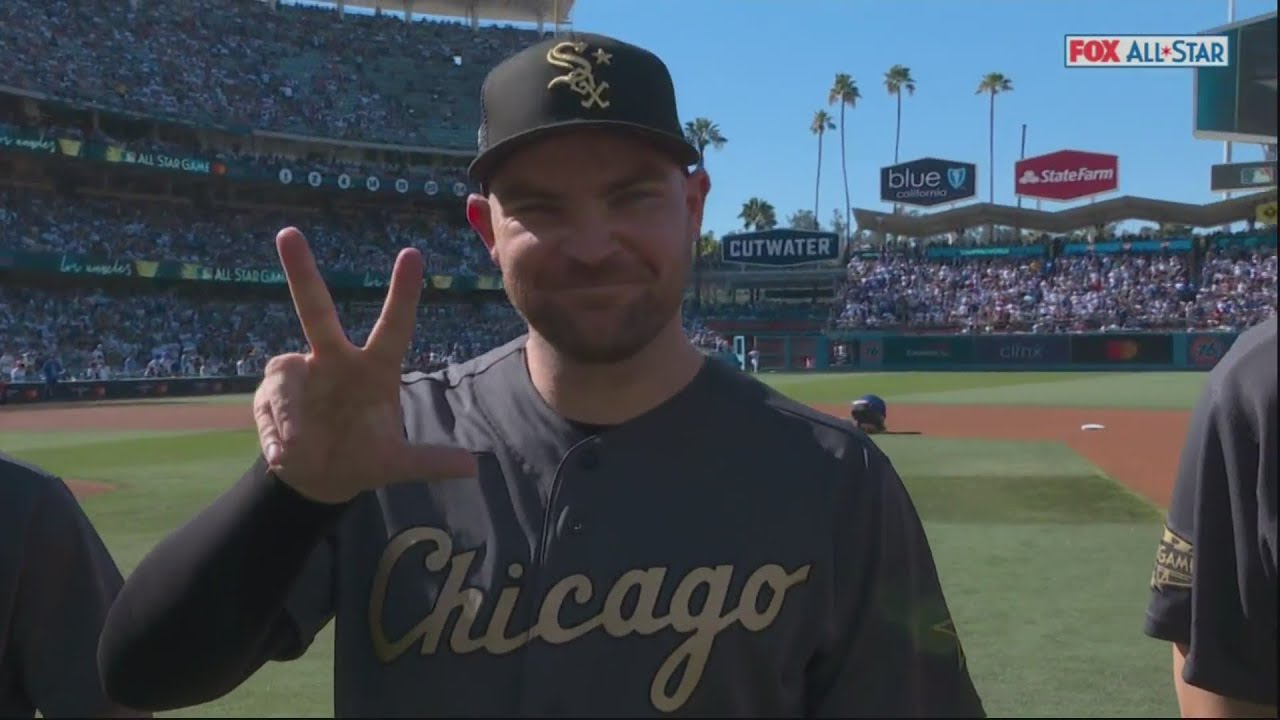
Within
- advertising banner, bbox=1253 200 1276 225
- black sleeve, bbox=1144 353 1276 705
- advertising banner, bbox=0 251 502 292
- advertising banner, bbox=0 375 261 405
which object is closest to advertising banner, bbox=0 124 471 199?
advertising banner, bbox=0 251 502 292

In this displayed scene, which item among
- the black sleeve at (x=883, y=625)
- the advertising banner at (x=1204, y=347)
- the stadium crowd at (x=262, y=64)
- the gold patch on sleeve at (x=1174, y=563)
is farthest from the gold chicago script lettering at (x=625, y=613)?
the advertising banner at (x=1204, y=347)

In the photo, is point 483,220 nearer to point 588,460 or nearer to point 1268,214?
point 588,460

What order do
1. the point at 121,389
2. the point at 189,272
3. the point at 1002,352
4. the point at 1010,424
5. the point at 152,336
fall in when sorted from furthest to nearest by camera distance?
the point at 1002,352, the point at 189,272, the point at 152,336, the point at 121,389, the point at 1010,424

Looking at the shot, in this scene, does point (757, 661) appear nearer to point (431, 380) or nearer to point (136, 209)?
point (431, 380)

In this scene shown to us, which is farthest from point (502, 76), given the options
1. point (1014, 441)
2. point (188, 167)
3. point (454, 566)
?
point (188, 167)

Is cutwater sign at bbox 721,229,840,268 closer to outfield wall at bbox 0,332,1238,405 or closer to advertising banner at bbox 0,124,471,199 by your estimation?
outfield wall at bbox 0,332,1238,405

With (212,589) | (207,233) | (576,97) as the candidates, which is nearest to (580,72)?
(576,97)

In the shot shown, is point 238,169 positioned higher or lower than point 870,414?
higher

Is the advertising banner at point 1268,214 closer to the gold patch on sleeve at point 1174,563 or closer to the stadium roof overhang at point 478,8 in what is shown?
the gold patch on sleeve at point 1174,563
